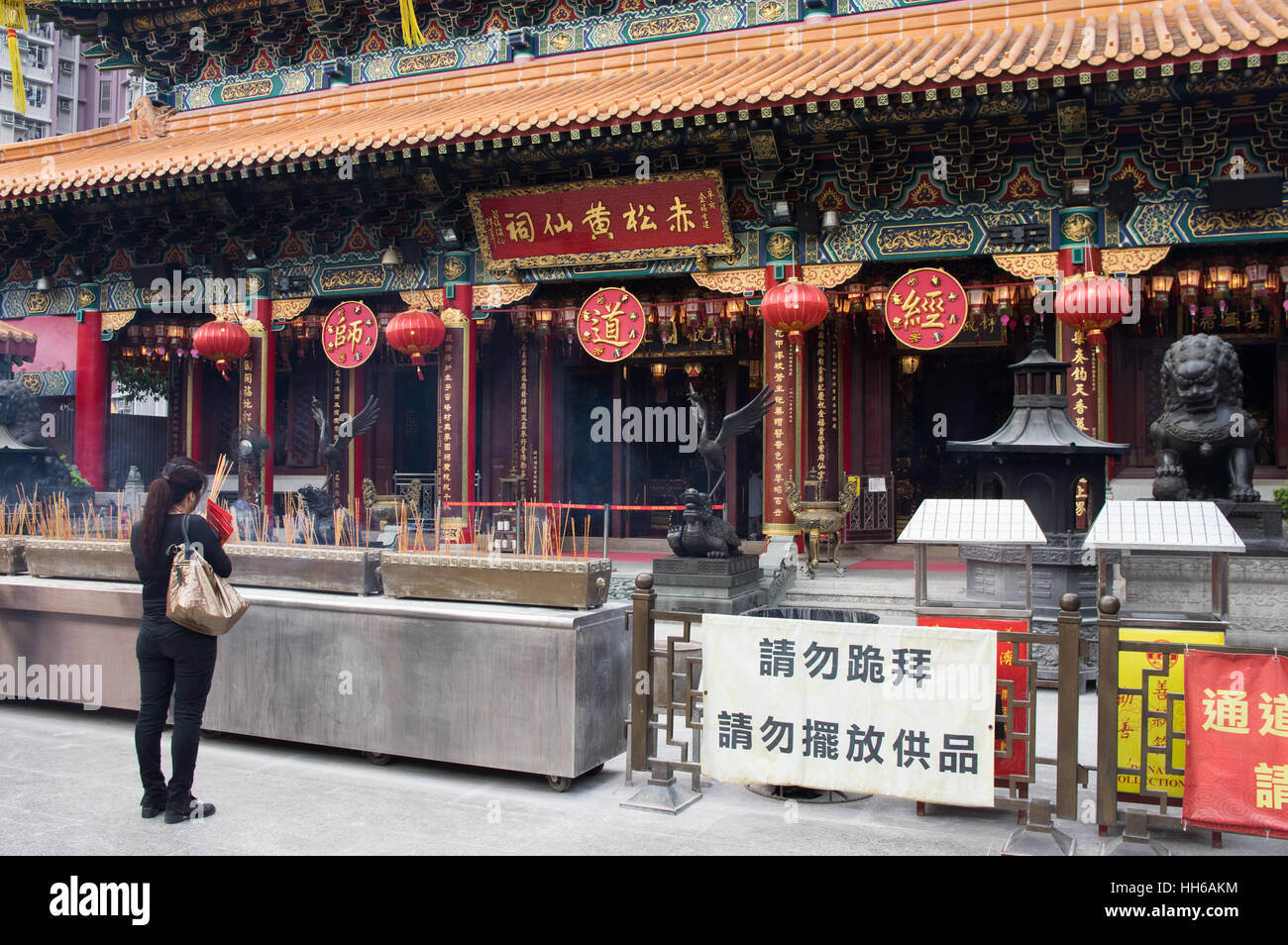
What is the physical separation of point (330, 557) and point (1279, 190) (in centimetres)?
825

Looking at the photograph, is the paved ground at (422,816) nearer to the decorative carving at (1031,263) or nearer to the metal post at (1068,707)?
the metal post at (1068,707)

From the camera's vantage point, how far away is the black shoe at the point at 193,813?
4.15 meters

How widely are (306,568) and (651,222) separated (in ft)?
19.8

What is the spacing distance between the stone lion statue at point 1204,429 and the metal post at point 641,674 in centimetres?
489

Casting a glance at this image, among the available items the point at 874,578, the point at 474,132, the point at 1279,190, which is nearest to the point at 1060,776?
the point at 874,578

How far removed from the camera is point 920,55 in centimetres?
912

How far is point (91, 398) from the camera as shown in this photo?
13.1 meters

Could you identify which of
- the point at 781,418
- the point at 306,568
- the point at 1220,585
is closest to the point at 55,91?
the point at 781,418

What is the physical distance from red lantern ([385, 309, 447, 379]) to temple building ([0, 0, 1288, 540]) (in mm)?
380

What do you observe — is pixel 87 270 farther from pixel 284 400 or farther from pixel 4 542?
pixel 4 542

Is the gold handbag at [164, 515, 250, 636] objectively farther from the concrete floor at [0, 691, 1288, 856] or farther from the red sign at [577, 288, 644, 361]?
the red sign at [577, 288, 644, 361]

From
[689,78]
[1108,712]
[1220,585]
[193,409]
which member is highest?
[689,78]

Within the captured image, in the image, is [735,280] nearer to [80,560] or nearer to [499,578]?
[499,578]

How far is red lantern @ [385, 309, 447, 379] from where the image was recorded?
10898 millimetres
